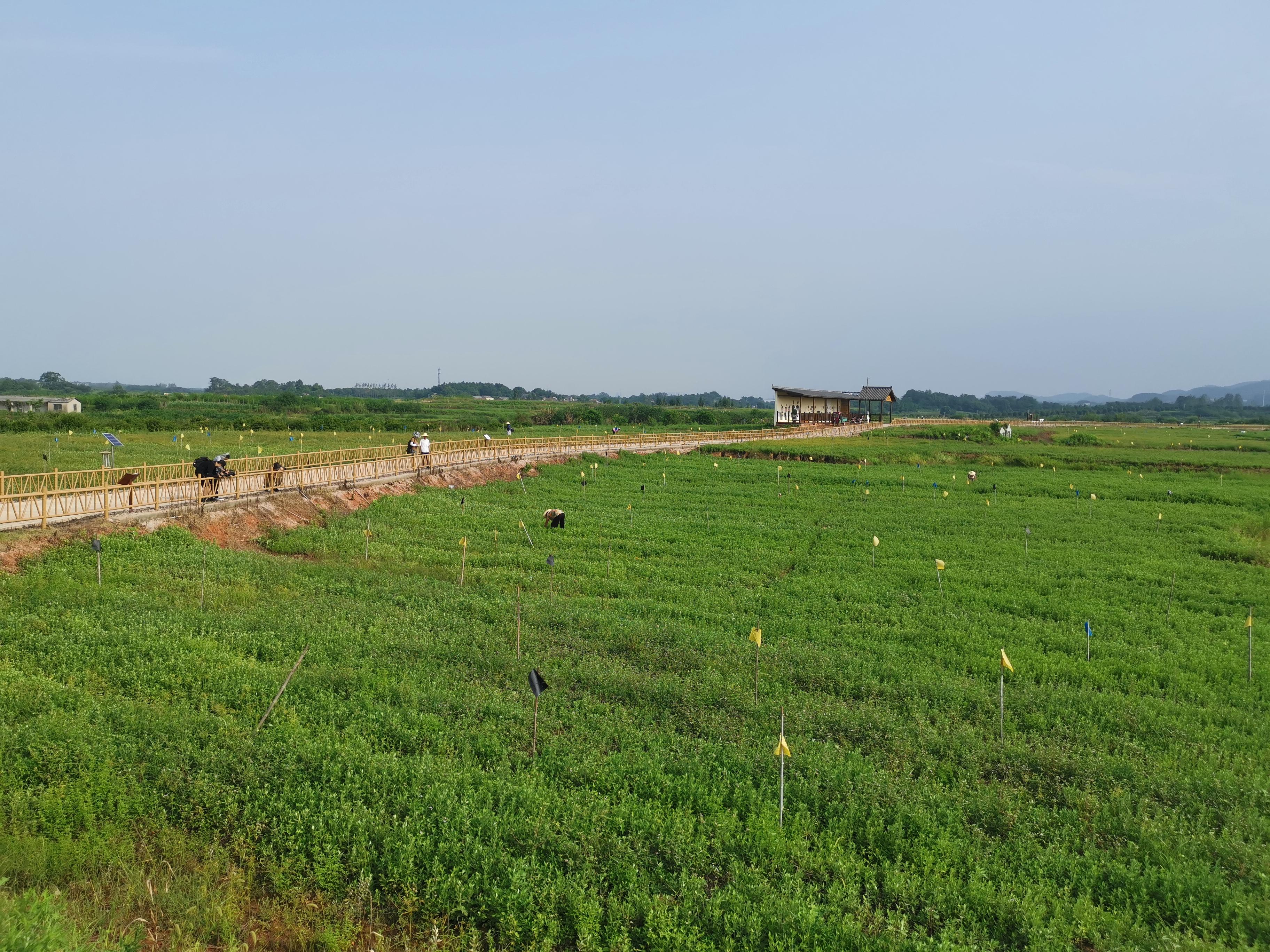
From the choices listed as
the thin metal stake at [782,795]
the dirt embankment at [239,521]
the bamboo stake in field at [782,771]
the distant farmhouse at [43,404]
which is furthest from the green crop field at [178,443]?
the thin metal stake at [782,795]

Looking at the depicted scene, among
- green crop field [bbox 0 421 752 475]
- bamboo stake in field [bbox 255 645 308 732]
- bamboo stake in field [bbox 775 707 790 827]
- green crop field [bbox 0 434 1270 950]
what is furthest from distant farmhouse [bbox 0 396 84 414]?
bamboo stake in field [bbox 775 707 790 827]

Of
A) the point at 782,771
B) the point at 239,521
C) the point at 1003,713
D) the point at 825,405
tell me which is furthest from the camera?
the point at 825,405

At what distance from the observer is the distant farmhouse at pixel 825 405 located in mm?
86188

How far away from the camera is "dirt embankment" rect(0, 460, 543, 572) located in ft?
60.1

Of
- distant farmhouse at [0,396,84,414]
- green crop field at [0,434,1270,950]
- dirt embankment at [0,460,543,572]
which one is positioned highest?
distant farmhouse at [0,396,84,414]

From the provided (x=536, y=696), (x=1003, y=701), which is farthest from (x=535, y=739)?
(x=1003, y=701)

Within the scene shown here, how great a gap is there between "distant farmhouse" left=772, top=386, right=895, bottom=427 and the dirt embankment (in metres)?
55.2

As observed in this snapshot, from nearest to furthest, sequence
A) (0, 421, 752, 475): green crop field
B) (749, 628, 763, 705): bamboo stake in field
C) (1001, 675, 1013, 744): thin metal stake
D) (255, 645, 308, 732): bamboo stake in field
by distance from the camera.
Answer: (255, 645, 308, 732): bamboo stake in field → (1001, 675, 1013, 744): thin metal stake → (749, 628, 763, 705): bamboo stake in field → (0, 421, 752, 475): green crop field

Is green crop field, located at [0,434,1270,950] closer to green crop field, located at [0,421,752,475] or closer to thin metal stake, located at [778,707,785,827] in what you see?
thin metal stake, located at [778,707,785,827]

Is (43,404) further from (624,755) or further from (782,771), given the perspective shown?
(782,771)

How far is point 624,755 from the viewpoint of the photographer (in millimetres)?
11109

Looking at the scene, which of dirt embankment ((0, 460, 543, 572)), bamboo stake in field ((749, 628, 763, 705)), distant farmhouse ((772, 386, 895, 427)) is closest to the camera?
bamboo stake in field ((749, 628, 763, 705))

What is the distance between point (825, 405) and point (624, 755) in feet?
280

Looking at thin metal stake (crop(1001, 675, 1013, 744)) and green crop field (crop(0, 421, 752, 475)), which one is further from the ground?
green crop field (crop(0, 421, 752, 475))
